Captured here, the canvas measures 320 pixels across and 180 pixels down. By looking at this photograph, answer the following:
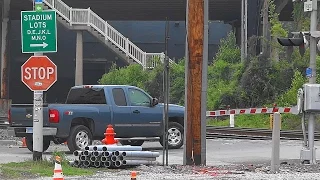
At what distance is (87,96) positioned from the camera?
66.7ft

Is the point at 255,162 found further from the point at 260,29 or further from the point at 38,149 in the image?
the point at 260,29

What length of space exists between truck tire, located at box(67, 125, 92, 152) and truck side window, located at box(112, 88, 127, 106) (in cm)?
125

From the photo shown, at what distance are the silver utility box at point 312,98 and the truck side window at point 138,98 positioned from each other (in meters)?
6.05

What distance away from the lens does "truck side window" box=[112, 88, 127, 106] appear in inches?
798

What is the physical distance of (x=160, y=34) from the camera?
51.8m

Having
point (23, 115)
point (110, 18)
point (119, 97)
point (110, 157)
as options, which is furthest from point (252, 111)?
point (110, 18)

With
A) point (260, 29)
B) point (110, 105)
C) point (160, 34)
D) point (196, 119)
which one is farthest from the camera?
point (160, 34)

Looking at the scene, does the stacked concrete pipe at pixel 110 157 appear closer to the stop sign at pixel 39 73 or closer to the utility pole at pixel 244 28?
the stop sign at pixel 39 73

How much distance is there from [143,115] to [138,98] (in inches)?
22.1

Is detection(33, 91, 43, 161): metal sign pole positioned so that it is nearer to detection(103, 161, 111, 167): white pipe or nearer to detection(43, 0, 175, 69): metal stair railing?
detection(103, 161, 111, 167): white pipe

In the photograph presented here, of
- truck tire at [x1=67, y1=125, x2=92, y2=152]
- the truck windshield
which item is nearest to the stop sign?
truck tire at [x1=67, y1=125, x2=92, y2=152]

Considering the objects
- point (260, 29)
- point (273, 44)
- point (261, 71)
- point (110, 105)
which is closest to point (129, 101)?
point (110, 105)

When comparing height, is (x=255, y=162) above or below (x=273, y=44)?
below

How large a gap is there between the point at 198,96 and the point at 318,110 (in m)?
2.94
